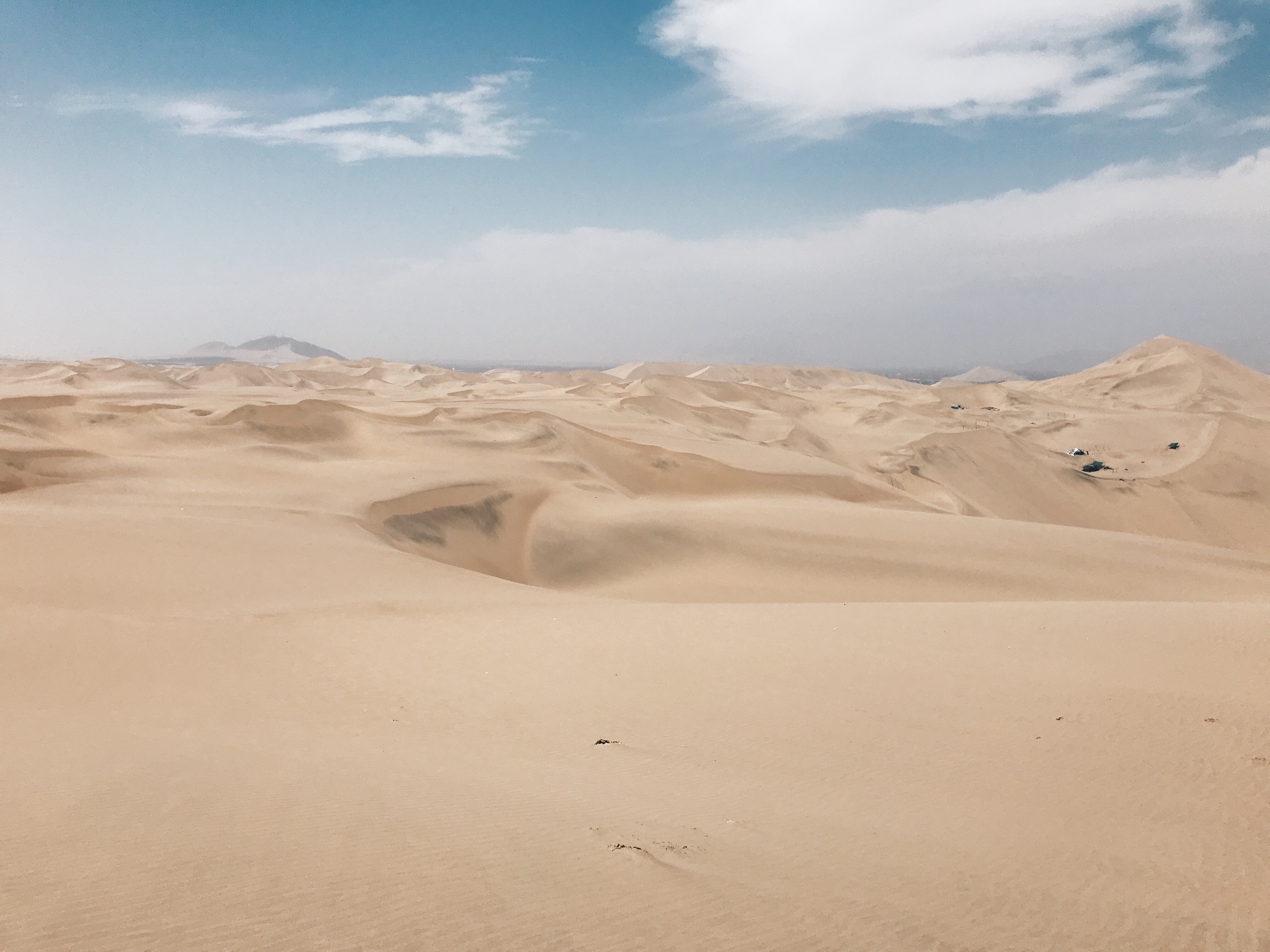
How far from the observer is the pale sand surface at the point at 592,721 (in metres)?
3.58

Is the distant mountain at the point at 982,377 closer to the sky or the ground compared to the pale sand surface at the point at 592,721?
closer to the sky

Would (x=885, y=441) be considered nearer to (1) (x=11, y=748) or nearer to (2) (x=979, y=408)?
(2) (x=979, y=408)

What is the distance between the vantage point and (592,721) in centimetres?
665

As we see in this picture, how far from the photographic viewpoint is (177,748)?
197 inches

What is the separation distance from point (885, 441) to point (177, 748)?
38.2 m

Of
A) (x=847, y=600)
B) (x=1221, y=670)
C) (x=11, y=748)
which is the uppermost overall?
(x=11, y=748)

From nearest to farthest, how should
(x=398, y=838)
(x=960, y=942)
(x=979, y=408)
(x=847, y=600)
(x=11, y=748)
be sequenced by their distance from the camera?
1. (x=960, y=942)
2. (x=398, y=838)
3. (x=11, y=748)
4. (x=847, y=600)
5. (x=979, y=408)

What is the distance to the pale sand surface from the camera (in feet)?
11.7

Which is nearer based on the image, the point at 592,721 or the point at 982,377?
the point at 592,721

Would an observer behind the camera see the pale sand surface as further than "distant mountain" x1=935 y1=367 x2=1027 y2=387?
No

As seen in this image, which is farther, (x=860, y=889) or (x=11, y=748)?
(x=11, y=748)

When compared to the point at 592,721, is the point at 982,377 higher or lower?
higher

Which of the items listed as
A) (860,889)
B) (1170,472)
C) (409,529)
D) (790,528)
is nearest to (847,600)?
(790,528)

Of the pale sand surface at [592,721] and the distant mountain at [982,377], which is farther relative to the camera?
the distant mountain at [982,377]
